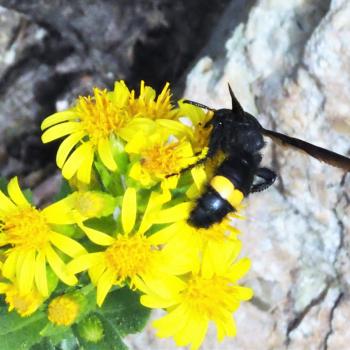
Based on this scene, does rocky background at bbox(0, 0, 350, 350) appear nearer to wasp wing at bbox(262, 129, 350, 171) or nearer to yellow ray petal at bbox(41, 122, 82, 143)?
wasp wing at bbox(262, 129, 350, 171)

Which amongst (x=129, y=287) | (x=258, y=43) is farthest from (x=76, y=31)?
(x=129, y=287)

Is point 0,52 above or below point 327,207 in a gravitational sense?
below

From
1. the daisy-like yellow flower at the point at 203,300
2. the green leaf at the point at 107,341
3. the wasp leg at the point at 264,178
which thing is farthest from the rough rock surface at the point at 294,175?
the green leaf at the point at 107,341

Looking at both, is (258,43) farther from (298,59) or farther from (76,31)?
(76,31)

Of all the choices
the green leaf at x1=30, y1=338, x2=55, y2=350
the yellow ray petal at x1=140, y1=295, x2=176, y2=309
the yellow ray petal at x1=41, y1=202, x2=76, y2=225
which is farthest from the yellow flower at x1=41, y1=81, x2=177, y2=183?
the green leaf at x1=30, y1=338, x2=55, y2=350

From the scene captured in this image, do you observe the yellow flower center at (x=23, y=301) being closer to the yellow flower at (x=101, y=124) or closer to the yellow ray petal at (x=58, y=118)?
the yellow flower at (x=101, y=124)

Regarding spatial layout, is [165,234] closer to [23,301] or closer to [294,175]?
[23,301]

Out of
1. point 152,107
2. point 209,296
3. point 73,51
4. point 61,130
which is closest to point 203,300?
point 209,296
